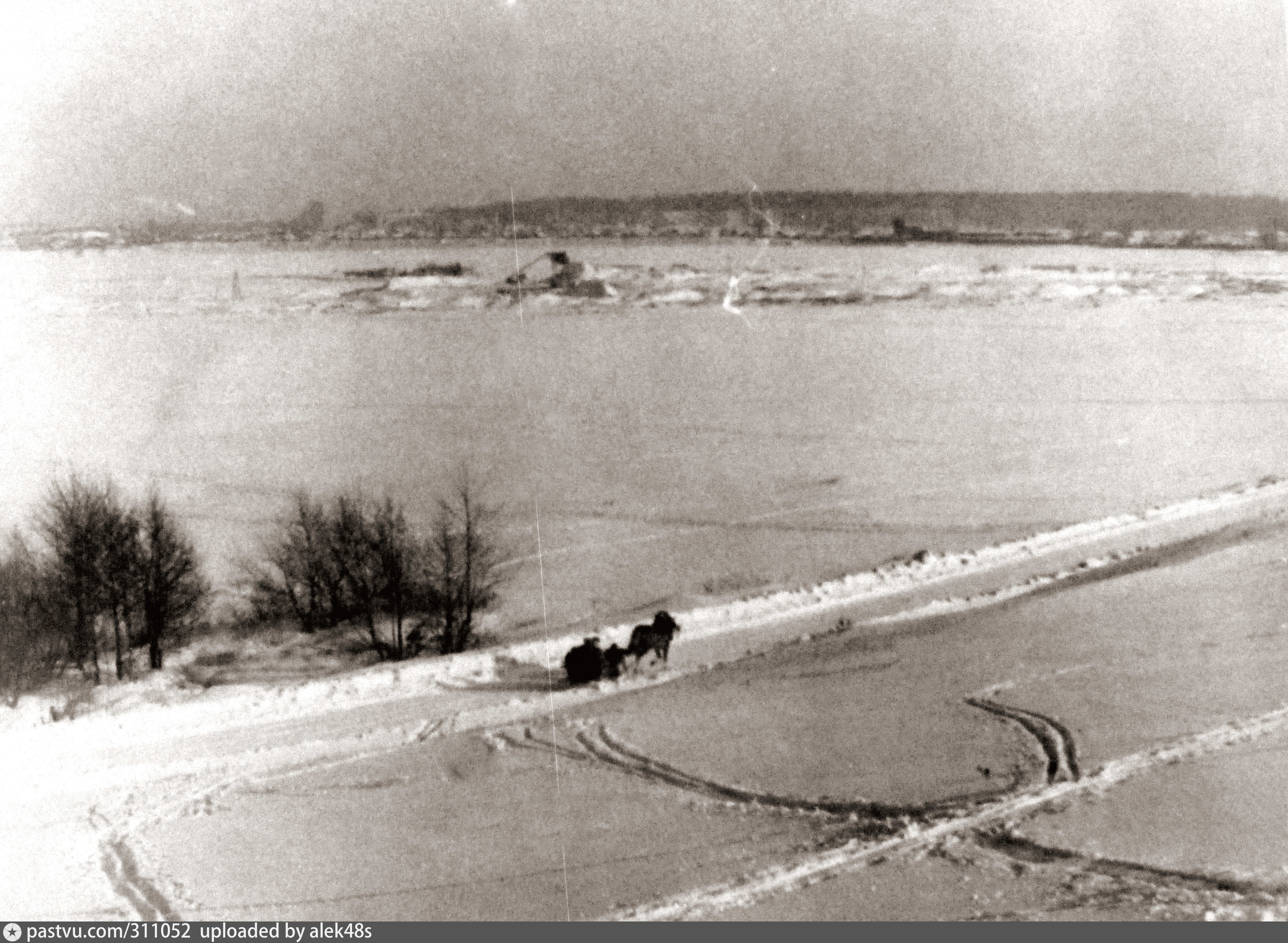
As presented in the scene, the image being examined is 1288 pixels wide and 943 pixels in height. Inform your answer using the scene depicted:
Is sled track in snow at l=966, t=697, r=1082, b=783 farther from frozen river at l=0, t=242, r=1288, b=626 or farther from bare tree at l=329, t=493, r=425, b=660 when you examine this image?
bare tree at l=329, t=493, r=425, b=660

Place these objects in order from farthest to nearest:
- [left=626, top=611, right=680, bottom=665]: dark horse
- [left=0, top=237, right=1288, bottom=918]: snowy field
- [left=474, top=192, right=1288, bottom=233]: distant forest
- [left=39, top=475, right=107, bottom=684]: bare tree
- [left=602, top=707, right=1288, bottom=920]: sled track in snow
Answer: [left=474, top=192, right=1288, bottom=233]: distant forest, [left=626, top=611, right=680, bottom=665]: dark horse, [left=39, top=475, right=107, bottom=684]: bare tree, [left=0, top=237, right=1288, bottom=918]: snowy field, [left=602, top=707, right=1288, bottom=920]: sled track in snow

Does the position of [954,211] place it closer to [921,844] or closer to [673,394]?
[673,394]

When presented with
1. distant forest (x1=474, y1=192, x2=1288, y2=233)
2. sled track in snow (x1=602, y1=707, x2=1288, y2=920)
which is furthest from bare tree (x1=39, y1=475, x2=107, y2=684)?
sled track in snow (x1=602, y1=707, x2=1288, y2=920)

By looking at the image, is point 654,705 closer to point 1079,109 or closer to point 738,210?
point 738,210

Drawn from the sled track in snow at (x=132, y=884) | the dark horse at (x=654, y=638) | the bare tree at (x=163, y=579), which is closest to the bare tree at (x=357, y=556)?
the bare tree at (x=163, y=579)

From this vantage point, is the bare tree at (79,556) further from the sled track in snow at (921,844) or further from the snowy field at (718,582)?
the sled track in snow at (921,844)

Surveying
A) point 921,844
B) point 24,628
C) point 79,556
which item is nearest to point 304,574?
point 79,556

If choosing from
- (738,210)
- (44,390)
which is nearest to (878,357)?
(738,210)
